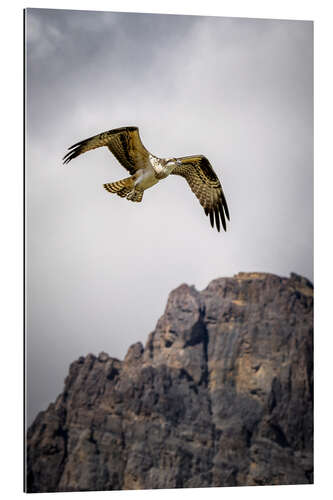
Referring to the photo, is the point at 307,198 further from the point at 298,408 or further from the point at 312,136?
the point at 298,408

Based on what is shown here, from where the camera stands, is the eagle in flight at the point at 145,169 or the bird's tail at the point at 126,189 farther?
the bird's tail at the point at 126,189

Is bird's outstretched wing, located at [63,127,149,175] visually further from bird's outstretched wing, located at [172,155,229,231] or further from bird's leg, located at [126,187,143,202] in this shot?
bird's outstretched wing, located at [172,155,229,231]

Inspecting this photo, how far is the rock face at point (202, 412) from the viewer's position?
270 inches

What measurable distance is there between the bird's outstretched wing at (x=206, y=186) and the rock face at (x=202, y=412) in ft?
3.73

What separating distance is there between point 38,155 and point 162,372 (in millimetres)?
3732

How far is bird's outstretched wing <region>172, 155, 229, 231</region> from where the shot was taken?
5.76 metres

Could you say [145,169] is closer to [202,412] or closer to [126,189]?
[126,189]

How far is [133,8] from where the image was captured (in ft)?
20.6

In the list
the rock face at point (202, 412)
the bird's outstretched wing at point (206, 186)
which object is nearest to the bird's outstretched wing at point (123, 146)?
the bird's outstretched wing at point (206, 186)

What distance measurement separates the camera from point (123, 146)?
5.30 meters

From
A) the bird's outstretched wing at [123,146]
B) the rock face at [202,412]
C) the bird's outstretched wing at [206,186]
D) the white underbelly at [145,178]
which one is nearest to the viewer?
the bird's outstretched wing at [123,146]

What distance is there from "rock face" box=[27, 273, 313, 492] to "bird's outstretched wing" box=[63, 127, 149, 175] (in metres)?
1.91

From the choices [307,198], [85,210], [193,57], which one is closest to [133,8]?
[193,57]

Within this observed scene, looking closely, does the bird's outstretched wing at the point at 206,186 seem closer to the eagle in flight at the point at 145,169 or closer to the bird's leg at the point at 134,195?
the eagle in flight at the point at 145,169
